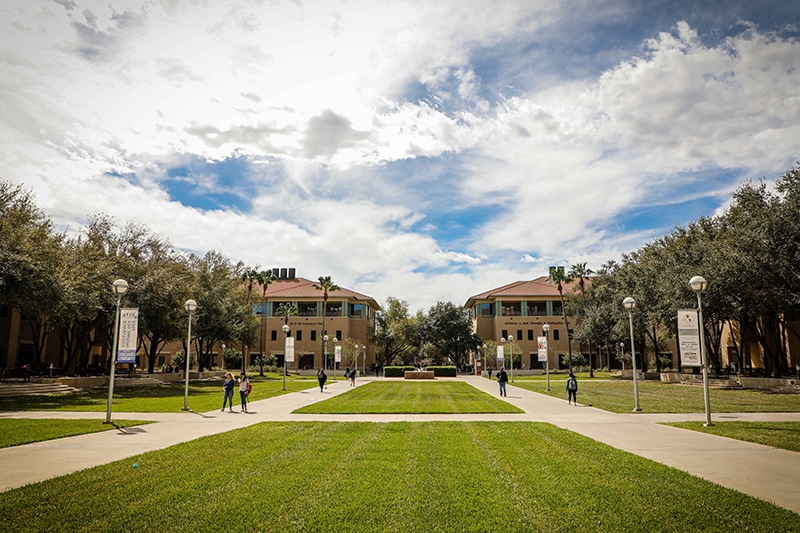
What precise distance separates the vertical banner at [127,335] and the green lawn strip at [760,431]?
62.6 ft

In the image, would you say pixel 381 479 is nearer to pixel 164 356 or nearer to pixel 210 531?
pixel 210 531

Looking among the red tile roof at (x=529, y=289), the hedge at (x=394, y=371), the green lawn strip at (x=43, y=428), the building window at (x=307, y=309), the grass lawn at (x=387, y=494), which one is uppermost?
the red tile roof at (x=529, y=289)

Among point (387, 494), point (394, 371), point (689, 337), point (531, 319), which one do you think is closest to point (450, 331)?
point (531, 319)

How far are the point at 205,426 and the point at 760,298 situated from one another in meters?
30.7

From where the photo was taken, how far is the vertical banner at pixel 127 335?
1836 cm

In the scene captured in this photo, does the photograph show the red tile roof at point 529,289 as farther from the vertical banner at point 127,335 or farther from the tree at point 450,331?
the vertical banner at point 127,335

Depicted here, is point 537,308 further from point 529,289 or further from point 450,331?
point 450,331

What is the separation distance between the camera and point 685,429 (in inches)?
583

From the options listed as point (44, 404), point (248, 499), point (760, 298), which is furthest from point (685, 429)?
point (44, 404)

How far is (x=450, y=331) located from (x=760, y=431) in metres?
68.2

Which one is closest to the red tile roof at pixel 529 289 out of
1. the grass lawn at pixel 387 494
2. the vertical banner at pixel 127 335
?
the vertical banner at pixel 127 335

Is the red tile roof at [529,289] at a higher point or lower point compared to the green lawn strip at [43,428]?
higher

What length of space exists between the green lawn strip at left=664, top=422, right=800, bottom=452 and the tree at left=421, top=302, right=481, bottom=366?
215ft

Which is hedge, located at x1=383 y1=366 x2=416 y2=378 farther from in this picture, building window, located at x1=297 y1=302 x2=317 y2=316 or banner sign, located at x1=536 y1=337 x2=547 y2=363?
banner sign, located at x1=536 y1=337 x2=547 y2=363
